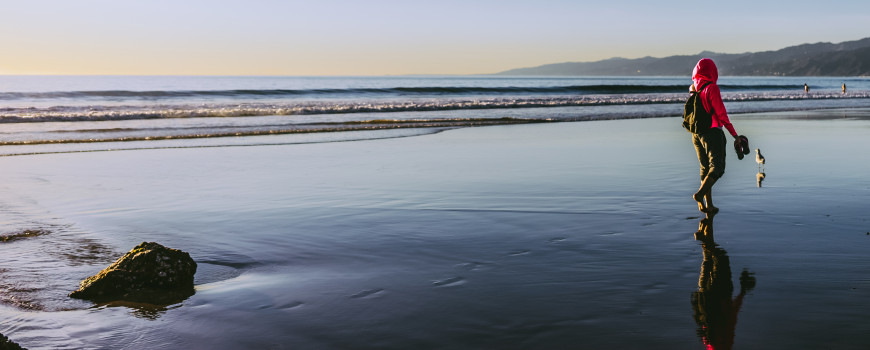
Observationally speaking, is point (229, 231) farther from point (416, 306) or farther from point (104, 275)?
point (416, 306)

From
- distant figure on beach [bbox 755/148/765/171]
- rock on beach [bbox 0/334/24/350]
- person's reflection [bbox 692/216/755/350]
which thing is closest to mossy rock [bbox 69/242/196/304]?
rock on beach [bbox 0/334/24/350]

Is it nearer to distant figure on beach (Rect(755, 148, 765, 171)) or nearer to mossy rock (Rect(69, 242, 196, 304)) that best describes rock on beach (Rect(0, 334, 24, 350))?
mossy rock (Rect(69, 242, 196, 304))

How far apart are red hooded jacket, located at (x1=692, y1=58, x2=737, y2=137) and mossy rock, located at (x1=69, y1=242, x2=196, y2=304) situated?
5.07 metres

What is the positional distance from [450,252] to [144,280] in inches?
85.9

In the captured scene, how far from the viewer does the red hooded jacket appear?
276 inches

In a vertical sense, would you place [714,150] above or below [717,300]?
above

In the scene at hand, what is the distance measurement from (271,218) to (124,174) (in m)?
4.60

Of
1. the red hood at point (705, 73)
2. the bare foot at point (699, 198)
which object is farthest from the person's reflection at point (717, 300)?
the red hood at point (705, 73)

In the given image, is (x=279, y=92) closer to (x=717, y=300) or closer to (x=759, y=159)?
(x=759, y=159)

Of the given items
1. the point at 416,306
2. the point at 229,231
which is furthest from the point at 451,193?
the point at 416,306

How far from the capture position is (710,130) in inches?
284

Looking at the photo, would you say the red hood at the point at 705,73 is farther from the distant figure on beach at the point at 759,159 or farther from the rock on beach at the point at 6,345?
the rock on beach at the point at 6,345

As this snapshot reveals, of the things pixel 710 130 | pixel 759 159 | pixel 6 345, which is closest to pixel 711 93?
pixel 710 130

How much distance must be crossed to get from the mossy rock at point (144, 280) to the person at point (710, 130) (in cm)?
490
